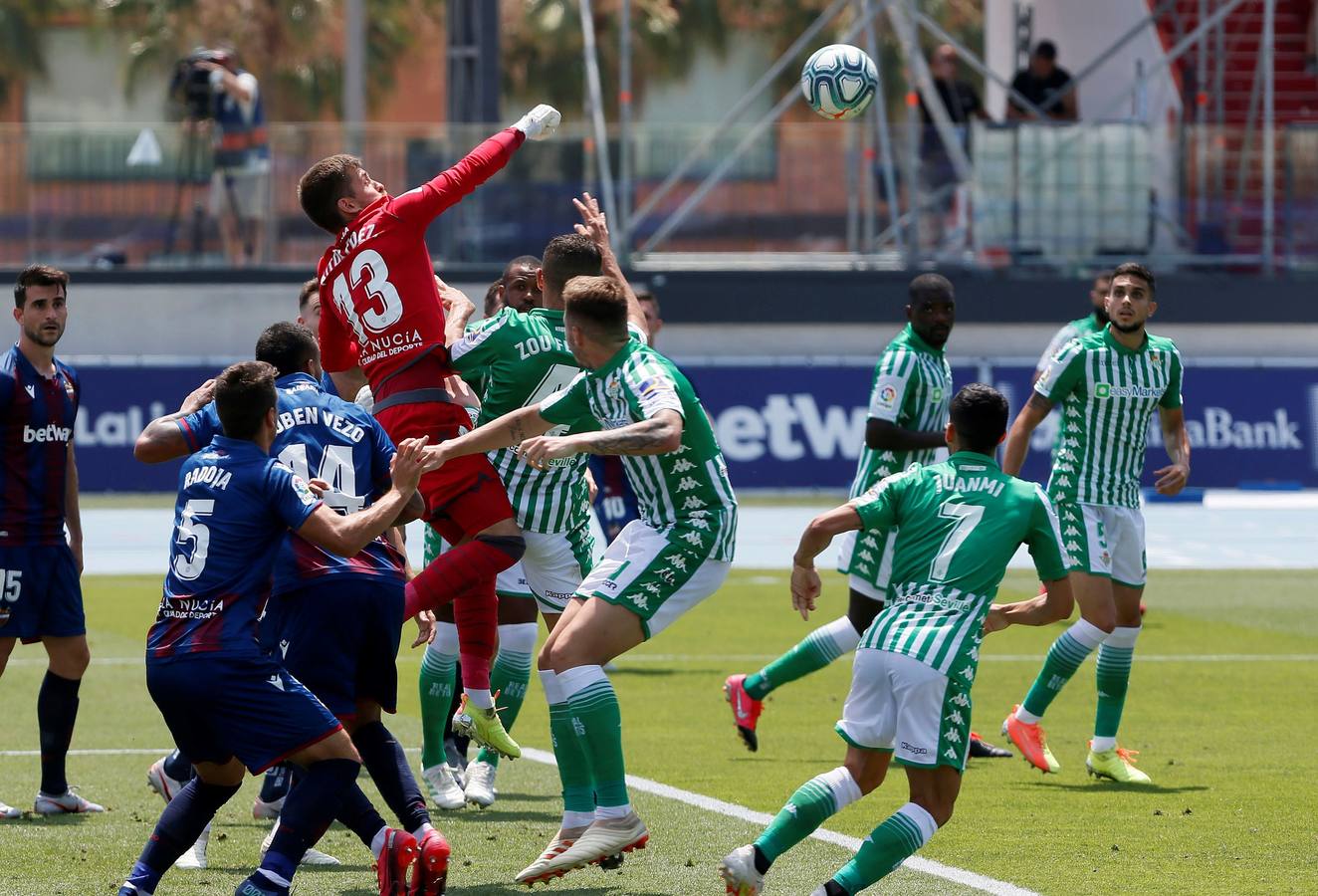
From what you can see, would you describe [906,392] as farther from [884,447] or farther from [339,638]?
[339,638]

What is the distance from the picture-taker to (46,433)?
8711mm

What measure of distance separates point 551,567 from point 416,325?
146 cm

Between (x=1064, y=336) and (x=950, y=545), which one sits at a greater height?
(x=1064, y=336)

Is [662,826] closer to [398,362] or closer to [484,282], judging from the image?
[398,362]

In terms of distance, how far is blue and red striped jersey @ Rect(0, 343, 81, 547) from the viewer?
864 centimetres

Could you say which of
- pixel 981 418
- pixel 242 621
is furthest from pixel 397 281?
pixel 981 418

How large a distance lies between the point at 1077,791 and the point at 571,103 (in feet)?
159

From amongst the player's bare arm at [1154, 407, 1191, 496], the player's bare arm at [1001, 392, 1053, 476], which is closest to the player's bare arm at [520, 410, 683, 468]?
the player's bare arm at [1001, 392, 1053, 476]

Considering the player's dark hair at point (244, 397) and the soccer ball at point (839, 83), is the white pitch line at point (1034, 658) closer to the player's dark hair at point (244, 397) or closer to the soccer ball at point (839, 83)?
the soccer ball at point (839, 83)

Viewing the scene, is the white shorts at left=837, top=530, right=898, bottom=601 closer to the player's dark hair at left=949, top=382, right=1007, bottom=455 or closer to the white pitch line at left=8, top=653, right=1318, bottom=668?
the white pitch line at left=8, top=653, right=1318, bottom=668

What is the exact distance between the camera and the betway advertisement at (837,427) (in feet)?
75.7

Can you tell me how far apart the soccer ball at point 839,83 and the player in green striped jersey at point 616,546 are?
5307mm

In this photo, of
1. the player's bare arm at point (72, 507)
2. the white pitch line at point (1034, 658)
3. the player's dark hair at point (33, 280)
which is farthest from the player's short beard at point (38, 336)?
the white pitch line at point (1034, 658)

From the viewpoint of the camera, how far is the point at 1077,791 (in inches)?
352
